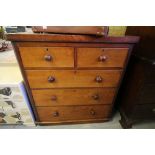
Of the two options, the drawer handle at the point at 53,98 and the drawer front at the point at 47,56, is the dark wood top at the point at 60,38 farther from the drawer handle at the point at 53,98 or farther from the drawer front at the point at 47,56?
the drawer handle at the point at 53,98

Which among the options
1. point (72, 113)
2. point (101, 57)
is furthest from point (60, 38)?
point (72, 113)

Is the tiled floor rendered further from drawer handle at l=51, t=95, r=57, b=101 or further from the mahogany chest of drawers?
drawer handle at l=51, t=95, r=57, b=101

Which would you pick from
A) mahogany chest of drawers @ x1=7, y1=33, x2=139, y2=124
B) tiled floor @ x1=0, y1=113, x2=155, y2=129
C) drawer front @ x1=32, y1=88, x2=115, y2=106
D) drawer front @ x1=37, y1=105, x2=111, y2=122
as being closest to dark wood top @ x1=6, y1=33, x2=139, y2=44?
mahogany chest of drawers @ x1=7, y1=33, x2=139, y2=124

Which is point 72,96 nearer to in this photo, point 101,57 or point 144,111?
point 101,57

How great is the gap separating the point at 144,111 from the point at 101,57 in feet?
2.25

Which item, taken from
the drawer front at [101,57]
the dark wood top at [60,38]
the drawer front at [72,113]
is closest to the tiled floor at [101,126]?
the drawer front at [72,113]

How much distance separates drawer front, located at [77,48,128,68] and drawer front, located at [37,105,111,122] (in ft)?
1.48

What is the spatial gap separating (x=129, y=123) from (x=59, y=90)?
0.74 meters

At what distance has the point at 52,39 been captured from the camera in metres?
0.76

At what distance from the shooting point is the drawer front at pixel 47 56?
799 millimetres

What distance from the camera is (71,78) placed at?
0.94m
